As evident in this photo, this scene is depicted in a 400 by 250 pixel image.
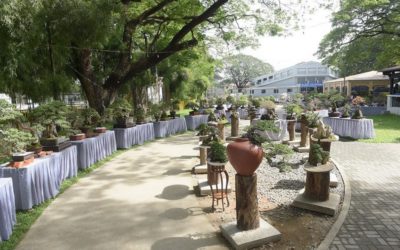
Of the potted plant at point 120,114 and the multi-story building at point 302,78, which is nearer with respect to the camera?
the potted plant at point 120,114

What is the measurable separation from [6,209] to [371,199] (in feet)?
16.7

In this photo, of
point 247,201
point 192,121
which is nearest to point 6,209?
point 247,201

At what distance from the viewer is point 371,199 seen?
5020 millimetres

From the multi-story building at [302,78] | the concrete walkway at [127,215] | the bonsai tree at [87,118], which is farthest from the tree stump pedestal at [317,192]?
the multi-story building at [302,78]

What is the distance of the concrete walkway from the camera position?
3.78m

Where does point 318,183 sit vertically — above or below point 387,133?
above

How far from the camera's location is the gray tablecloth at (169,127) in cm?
1247

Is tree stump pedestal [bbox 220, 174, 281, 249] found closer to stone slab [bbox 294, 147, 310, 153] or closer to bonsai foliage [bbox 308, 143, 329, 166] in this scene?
bonsai foliage [bbox 308, 143, 329, 166]

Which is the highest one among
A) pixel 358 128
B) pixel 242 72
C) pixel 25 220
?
pixel 242 72

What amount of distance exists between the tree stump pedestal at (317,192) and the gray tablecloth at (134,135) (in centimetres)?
651

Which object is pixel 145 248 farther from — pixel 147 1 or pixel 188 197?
pixel 147 1

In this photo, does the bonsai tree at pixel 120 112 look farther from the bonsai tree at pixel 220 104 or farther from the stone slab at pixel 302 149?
the bonsai tree at pixel 220 104

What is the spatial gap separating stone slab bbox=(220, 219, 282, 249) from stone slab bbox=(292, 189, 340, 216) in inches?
37.6

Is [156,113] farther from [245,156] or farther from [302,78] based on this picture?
[302,78]
